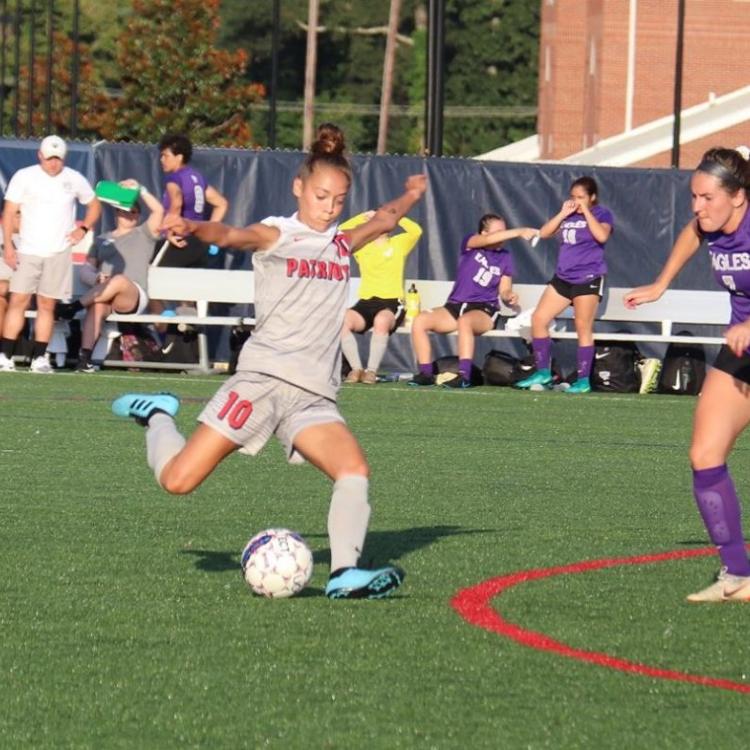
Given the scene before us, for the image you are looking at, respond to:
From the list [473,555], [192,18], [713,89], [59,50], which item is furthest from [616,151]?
[473,555]

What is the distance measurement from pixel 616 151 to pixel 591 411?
26477 mm

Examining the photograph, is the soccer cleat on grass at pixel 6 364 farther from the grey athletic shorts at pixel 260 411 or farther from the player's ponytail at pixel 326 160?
the grey athletic shorts at pixel 260 411

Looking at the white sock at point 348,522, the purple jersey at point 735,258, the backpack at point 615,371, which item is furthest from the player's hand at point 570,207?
the white sock at point 348,522

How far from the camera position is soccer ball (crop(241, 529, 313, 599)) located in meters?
6.86

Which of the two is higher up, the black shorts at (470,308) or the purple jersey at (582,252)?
the purple jersey at (582,252)

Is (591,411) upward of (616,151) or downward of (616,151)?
downward

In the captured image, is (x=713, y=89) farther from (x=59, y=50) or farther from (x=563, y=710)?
(x=563, y=710)

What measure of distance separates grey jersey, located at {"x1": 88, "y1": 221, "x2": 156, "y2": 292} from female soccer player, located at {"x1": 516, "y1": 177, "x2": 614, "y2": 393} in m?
3.98

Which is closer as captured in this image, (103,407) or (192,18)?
(103,407)

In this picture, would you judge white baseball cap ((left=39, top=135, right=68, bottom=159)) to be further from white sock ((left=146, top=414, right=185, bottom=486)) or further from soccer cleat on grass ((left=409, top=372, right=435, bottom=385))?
white sock ((left=146, top=414, right=185, bottom=486))

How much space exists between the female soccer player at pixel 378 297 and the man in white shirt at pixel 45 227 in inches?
108

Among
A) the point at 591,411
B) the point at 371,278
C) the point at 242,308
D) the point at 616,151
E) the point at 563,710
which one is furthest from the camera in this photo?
the point at 616,151

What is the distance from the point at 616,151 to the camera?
42125 mm

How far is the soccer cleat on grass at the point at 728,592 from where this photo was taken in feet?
23.3
